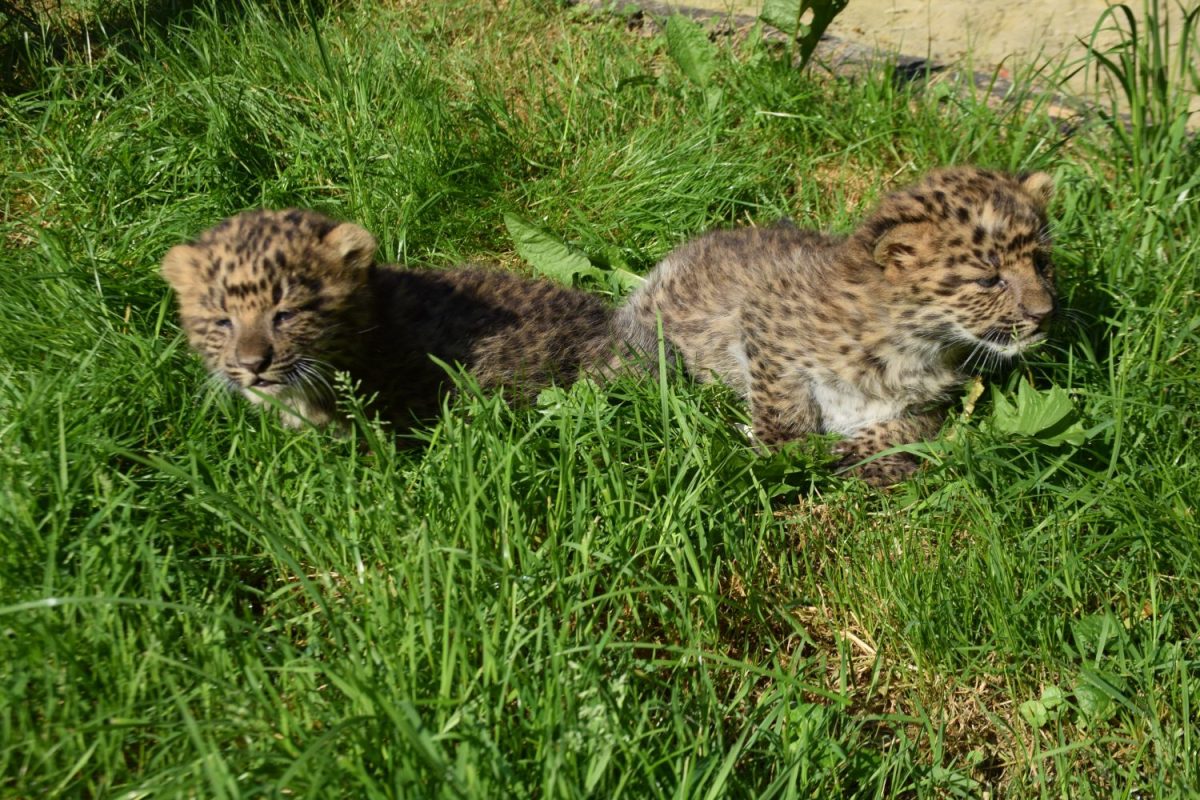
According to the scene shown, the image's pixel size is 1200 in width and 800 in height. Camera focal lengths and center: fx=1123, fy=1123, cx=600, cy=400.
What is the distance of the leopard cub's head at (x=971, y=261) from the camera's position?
452 cm

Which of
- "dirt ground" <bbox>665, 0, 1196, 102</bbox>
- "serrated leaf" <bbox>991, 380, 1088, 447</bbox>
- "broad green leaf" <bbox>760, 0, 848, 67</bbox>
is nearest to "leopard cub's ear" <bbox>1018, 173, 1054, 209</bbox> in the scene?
"serrated leaf" <bbox>991, 380, 1088, 447</bbox>

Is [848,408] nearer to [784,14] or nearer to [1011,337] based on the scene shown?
[1011,337]

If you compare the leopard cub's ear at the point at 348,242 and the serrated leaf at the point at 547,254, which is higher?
the leopard cub's ear at the point at 348,242

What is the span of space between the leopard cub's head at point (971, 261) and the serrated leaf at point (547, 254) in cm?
162

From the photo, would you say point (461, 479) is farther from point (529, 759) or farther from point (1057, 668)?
point (1057, 668)

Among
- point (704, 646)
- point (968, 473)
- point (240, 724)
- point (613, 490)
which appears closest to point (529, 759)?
point (240, 724)

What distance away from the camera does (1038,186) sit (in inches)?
189

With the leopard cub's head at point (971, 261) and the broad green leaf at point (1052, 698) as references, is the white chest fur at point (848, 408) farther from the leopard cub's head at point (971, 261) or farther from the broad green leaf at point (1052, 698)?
the broad green leaf at point (1052, 698)

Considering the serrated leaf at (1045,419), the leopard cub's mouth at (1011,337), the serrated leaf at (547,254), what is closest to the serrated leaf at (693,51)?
the serrated leaf at (547,254)

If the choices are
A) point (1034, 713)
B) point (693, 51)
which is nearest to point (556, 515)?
point (1034, 713)

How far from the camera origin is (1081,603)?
3.99 metres

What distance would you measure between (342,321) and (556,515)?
1.30 metres

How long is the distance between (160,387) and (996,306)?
10.9 ft

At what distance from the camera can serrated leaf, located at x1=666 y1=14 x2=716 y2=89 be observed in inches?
259
